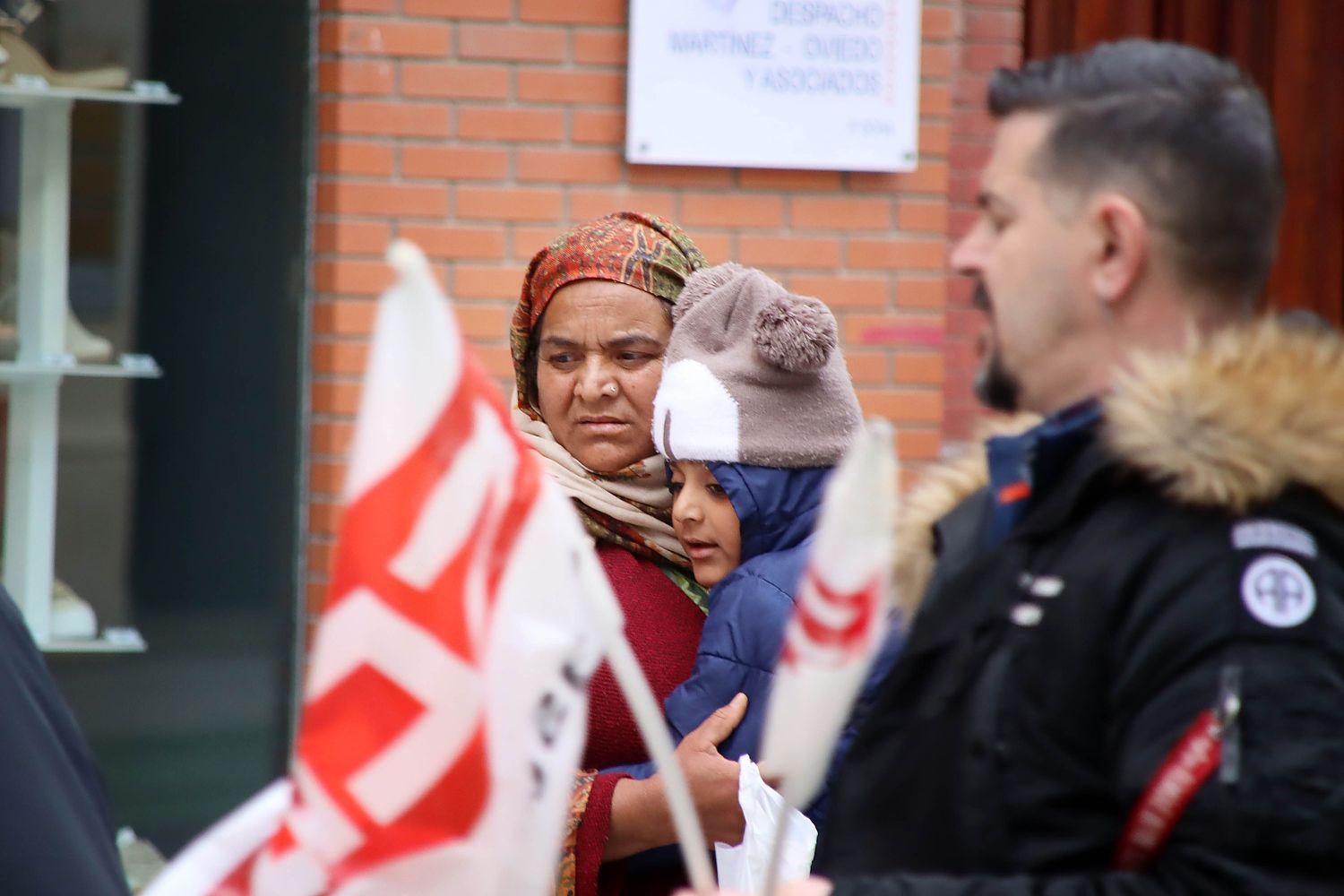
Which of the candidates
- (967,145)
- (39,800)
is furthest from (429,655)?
(967,145)

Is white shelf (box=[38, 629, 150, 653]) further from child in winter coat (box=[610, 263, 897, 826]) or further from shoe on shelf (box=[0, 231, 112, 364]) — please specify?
child in winter coat (box=[610, 263, 897, 826])

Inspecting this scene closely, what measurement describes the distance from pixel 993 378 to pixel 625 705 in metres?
1.10

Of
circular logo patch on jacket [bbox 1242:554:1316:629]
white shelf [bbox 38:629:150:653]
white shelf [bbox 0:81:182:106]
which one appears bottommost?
white shelf [bbox 38:629:150:653]

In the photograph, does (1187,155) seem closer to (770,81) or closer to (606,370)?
→ (606,370)

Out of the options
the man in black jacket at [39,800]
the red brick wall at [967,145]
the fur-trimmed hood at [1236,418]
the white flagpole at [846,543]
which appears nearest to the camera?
the white flagpole at [846,543]

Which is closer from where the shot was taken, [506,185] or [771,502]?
[771,502]

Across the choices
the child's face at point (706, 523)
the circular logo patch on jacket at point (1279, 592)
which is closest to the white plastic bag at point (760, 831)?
the child's face at point (706, 523)

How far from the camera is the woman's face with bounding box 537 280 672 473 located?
264 centimetres

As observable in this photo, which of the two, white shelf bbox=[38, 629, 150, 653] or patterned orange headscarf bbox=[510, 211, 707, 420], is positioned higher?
patterned orange headscarf bbox=[510, 211, 707, 420]

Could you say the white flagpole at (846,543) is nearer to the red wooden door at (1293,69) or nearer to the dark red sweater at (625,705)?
the dark red sweater at (625,705)

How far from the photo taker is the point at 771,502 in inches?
96.0

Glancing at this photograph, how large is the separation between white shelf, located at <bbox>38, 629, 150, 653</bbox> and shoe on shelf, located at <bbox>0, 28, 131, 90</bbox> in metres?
1.36

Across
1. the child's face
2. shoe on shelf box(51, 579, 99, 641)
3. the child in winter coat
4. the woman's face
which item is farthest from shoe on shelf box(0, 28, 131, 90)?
the child's face

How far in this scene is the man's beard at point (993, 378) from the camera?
4.93 feet
